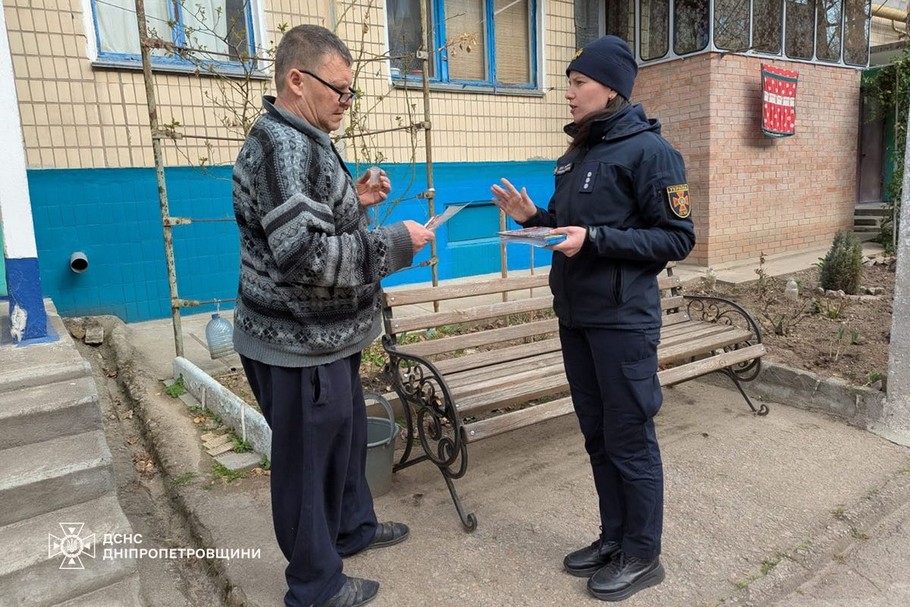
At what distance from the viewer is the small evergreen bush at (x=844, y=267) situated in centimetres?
622

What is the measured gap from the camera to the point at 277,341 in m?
1.97

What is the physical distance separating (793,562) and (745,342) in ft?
6.56

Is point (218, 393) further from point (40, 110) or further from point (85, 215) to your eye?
point (40, 110)

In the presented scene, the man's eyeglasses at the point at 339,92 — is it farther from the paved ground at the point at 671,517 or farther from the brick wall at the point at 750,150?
the brick wall at the point at 750,150

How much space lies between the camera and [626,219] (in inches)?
84.6

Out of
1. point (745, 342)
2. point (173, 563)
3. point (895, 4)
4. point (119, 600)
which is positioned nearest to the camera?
point (119, 600)

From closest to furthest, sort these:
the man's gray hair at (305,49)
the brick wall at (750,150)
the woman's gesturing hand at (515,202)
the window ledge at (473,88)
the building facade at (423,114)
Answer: the man's gray hair at (305,49) < the woman's gesturing hand at (515,202) < the building facade at (423,114) < the window ledge at (473,88) < the brick wall at (750,150)

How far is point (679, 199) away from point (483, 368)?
1.57 m

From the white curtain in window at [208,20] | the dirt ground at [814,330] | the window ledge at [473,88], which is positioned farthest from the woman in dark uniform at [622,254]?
the window ledge at [473,88]

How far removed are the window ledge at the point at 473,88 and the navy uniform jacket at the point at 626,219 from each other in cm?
488

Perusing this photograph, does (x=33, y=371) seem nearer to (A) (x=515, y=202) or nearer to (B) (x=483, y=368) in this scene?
(B) (x=483, y=368)

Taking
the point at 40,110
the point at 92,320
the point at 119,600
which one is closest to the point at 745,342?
the point at 119,600

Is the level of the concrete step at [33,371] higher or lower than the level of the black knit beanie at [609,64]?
lower

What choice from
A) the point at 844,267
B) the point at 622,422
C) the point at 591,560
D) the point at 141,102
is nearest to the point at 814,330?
the point at 844,267
